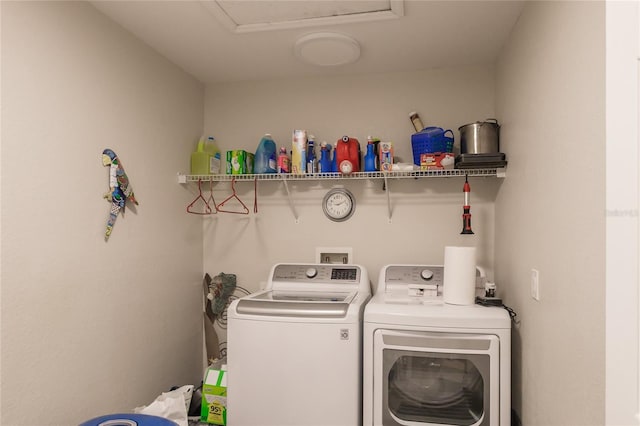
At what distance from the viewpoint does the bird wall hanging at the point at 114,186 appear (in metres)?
1.88

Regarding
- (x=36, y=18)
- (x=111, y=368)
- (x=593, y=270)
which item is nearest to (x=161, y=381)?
(x=111, y=368)

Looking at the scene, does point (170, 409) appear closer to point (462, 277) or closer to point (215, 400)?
point (215, 400)

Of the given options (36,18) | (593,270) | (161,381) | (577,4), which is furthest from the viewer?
(161,381)

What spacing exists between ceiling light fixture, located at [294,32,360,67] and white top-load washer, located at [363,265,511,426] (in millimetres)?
1393

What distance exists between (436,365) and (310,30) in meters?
1.76

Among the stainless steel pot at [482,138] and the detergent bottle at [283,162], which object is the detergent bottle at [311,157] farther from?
the stainless steel pot at [482,138]

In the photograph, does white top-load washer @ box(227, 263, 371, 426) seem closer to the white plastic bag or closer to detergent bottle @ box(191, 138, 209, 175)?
the white plastic bag

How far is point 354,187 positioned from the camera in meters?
2.63

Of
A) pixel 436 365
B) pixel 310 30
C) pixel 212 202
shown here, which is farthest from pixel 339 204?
pixel 436 365

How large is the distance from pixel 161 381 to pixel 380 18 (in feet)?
7.55

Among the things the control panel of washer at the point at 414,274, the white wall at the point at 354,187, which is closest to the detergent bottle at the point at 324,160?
the white wall at the point at 354,187

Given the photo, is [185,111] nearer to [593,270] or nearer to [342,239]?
[342,239]

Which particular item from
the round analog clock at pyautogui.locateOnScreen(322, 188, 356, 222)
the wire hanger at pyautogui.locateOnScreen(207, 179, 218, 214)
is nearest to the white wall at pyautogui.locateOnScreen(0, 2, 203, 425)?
the wire hanger at pyautogui.locateOnScreen(207, 179, 218, 214)

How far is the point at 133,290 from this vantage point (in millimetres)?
2057
